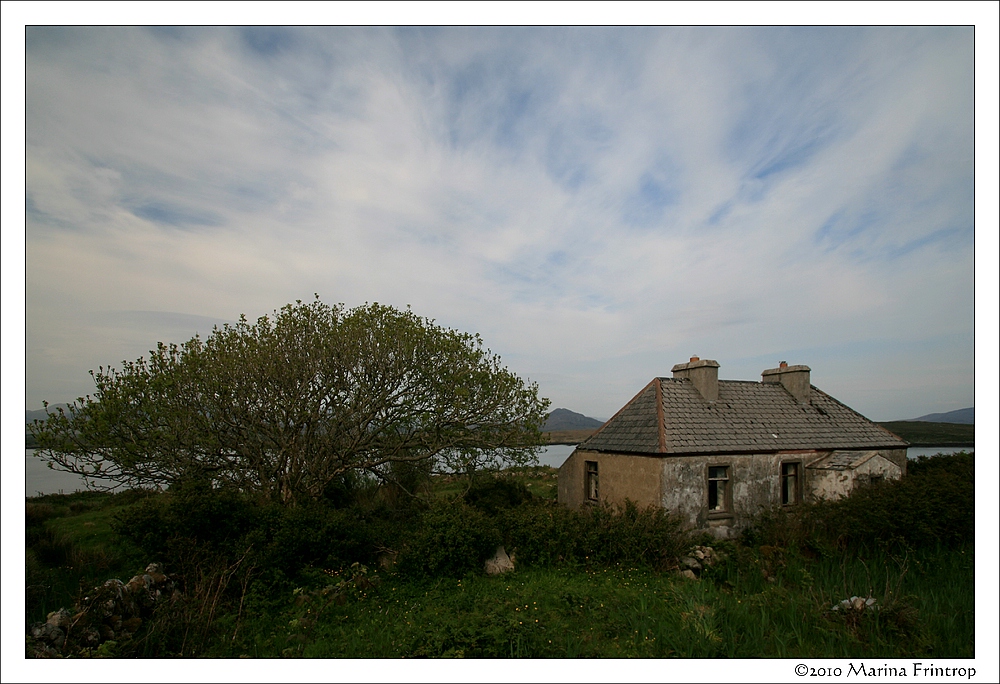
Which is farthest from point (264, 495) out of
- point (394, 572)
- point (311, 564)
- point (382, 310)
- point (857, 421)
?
point (857, 421)

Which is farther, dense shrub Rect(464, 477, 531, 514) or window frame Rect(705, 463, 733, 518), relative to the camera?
dense shrub Rect(464, 477, 531, 514)

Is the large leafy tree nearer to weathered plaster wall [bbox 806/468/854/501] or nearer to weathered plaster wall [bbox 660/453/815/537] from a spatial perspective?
weathered plaster wall [bbox 660/453/815/537]

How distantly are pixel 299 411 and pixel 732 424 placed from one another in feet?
43.5

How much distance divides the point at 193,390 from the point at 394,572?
6854mm

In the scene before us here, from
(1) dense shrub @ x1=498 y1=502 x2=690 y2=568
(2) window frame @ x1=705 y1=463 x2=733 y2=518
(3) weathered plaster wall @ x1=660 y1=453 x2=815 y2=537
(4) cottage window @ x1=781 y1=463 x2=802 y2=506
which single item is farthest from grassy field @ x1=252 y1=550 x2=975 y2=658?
(4) cottage window @ x1=781 y1=463 x2=802 y2=506

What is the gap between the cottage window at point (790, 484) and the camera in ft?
52.3

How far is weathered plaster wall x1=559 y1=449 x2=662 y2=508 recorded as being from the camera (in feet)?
46.5

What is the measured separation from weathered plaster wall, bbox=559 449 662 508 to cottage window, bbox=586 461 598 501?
0.15 metres

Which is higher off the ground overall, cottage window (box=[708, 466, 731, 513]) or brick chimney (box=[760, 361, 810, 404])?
brick chimney (box=[760, 361, 810, 404])

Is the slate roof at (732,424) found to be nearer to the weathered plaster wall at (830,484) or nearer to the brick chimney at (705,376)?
the brick chimney at (705,376)

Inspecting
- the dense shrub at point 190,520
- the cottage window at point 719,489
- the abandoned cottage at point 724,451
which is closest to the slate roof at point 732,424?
the abandoned cottage at point 724,451

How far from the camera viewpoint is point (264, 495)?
13117 mm

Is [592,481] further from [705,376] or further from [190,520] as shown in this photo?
[190,520]

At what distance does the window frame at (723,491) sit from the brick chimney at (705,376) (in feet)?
9.06
